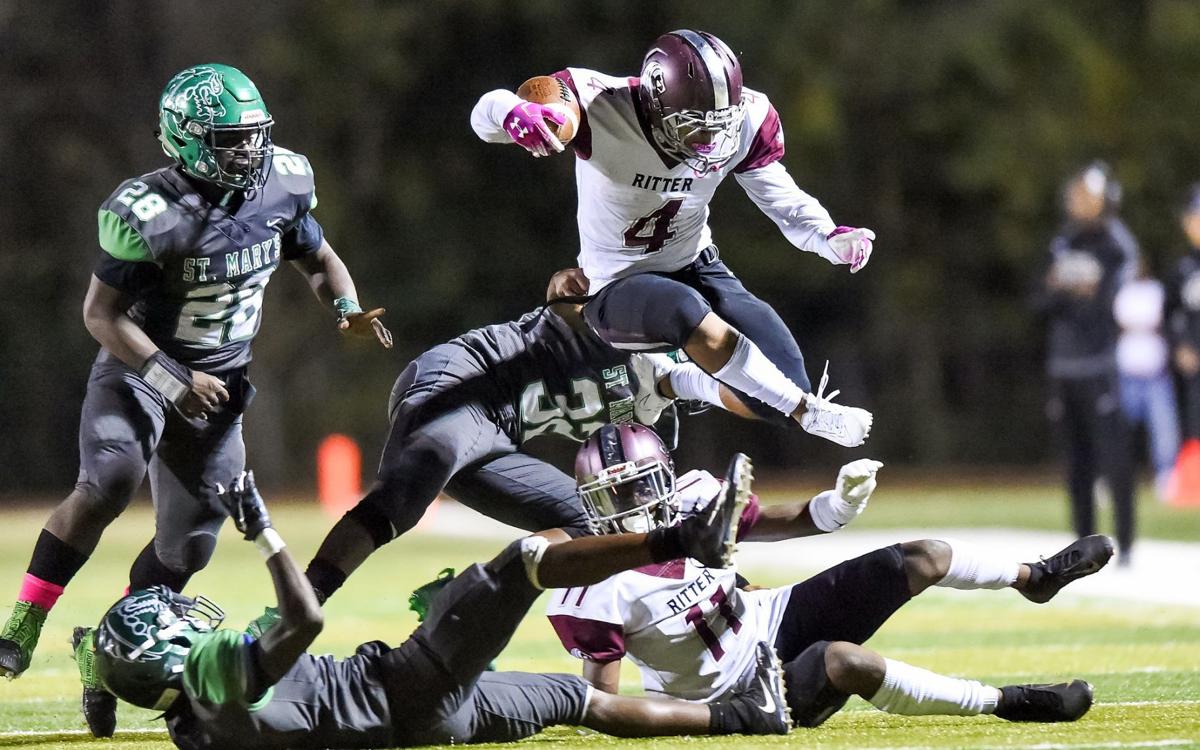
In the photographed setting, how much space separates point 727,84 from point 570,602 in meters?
1.63

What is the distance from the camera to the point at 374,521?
4828 mm

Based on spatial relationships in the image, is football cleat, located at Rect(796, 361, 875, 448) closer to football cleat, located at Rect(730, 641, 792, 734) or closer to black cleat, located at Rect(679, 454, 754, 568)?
football cleat, located at Rect(730, 641, 792, 734)

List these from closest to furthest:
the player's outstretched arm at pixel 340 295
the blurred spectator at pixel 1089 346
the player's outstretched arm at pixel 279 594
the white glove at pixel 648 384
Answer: the player's outstretched arm at pixel 279 594
the player's outstretched arm at pixel 340 295
the white glove at pixel 648 384
the blurred spectator at pixel 1089 346

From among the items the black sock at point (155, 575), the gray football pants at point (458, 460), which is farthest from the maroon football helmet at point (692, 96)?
the black sock at point (155, 575)

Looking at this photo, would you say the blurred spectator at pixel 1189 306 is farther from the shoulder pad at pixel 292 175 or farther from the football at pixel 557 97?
the shoulder pad at pixel 292 175

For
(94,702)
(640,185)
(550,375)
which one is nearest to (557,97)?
(640,185)

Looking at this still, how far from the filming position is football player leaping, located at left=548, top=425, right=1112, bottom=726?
4246mm

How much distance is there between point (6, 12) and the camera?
1733 cm

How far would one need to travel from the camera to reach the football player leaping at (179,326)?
4.84 metres

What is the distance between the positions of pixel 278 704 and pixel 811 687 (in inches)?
51.1

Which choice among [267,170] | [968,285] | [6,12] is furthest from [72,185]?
[267,170]

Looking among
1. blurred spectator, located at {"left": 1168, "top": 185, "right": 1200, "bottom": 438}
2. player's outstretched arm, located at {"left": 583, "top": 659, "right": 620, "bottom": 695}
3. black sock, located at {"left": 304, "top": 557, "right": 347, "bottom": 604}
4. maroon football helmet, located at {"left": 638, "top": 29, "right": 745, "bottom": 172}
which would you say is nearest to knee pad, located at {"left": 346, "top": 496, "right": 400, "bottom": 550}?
black sock, located at {"left": 304, "top": 557, "right": 347, "bottom": 604}

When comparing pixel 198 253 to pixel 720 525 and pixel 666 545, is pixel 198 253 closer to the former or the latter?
pixel 666 545

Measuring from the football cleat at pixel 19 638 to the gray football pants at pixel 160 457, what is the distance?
0.37 meters
